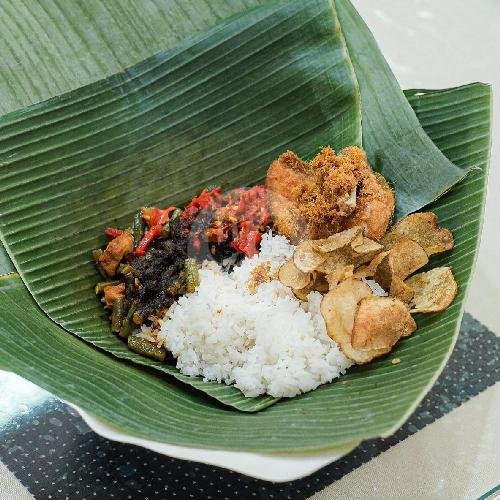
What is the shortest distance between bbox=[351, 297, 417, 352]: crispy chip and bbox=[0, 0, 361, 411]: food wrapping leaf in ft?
2.97

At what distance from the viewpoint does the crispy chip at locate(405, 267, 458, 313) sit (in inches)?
99.4

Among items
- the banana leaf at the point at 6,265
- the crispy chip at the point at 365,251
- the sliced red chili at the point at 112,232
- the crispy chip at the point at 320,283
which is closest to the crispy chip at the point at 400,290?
the crispy chip at the point at 365,251

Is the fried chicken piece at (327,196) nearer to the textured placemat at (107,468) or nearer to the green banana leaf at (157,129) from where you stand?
the green banana leaf at (157,129)

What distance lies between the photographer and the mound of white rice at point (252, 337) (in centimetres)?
248

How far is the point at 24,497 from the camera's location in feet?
7.93

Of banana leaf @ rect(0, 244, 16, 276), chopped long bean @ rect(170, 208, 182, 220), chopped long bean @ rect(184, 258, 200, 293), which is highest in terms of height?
banana leaf @ rect(0, 244, 16, 276)

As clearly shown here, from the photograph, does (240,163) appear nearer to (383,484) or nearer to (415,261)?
(415,261)

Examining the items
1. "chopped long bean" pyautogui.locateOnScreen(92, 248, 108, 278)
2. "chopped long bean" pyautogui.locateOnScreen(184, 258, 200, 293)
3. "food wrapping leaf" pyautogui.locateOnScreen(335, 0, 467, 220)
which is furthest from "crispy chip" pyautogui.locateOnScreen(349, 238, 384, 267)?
"chopped long bean" pyautogui.locateOnScreen(92, 248, 108, 278)

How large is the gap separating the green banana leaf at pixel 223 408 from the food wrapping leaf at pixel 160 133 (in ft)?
0.73

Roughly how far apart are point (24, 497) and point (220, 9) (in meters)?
2.13

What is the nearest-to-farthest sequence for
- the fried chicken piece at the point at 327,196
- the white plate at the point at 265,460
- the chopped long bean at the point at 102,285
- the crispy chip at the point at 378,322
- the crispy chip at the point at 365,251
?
1. the white plate at the point at 265,460
2. the crispy chip at the point at 378,322
3. the crispy chip at the point at 365,251
4. the fried chicken piece at the point at 327,196
5. the chopped long bean at the point at 102,285

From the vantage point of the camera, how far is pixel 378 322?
2363 mm

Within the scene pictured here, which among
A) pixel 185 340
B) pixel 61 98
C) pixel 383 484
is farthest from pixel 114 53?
pixel 383 484

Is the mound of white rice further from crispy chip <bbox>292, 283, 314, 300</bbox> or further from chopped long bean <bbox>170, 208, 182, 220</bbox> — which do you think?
chopped long bean <bbox>170, 208, 182, 220</bbox>
